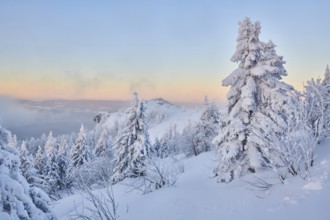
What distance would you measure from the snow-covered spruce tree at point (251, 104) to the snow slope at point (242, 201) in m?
1.12

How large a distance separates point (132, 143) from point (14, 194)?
2081 cm

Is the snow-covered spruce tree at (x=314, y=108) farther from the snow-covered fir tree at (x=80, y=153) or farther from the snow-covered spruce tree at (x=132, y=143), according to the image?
the snow-covered fir tree at (x=80, y=153)

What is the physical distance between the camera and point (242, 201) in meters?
12.4

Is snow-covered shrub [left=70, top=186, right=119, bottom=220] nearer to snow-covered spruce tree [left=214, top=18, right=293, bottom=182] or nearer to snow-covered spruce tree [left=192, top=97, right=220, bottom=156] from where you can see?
snow-covered spruce tree [left=214, top=18, right=293, bottom=182]

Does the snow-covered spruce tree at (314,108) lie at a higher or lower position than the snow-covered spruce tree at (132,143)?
higher

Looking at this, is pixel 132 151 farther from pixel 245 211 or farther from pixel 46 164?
pixel 46 164

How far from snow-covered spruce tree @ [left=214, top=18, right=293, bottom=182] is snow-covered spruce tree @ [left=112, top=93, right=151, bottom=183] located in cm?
1249

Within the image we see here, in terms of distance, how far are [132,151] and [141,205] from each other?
15102 mm

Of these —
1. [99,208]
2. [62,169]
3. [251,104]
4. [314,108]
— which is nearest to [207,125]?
[314,108]

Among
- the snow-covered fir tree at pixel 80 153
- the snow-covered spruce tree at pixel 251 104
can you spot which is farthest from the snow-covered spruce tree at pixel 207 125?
the snow-covered spruce tree at pixel 251 104

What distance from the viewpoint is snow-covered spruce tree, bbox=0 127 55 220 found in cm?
806

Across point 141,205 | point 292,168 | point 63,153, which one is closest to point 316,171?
point 292,168

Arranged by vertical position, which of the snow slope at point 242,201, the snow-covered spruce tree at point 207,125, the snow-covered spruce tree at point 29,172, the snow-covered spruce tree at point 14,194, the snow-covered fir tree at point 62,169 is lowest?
the snow-covered fir tree at point 62,169

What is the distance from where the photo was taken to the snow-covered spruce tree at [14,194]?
806cm
